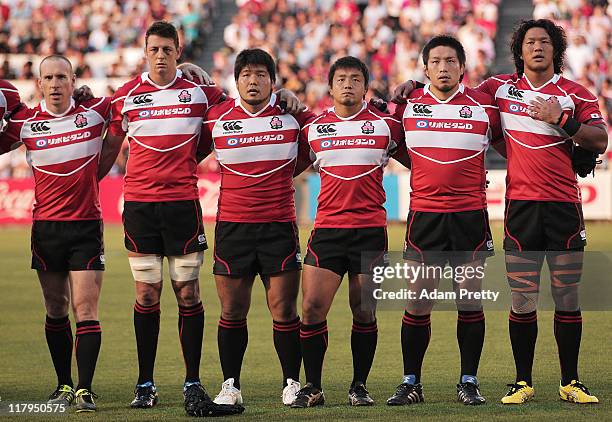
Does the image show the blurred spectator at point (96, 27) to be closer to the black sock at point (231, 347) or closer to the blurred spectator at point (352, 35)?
the blurred spectator at point (352, 35)

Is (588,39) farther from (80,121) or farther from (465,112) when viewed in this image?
(80,121)

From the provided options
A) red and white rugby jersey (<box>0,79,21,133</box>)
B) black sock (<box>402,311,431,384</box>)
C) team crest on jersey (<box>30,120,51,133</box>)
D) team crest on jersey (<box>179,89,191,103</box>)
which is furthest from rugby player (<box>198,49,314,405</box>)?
red and white rugby jersey (<box>0,79,21,133</box>)

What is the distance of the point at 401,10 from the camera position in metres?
25.2

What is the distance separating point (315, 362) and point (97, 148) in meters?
2.06

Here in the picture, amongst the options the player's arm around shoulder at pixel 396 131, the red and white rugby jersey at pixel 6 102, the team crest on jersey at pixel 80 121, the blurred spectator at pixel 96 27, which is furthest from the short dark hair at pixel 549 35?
the blurred spectator at pixel 96 27

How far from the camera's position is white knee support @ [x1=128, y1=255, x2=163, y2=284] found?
25.5ft

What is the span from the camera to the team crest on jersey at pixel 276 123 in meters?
7.73

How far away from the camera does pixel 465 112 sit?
25.0ft

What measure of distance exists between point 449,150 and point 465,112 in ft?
0.90

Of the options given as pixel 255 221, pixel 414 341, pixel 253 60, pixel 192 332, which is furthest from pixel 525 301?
pixel 253 60

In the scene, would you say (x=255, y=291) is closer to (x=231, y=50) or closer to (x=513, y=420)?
(x=513, y=420)

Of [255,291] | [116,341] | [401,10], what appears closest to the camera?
[116,341]

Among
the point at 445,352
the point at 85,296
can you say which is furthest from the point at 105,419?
the point at 445,352

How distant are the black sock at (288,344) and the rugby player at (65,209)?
119 cm
